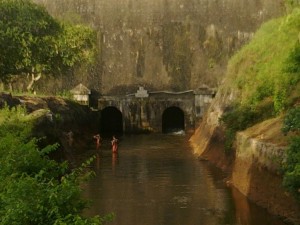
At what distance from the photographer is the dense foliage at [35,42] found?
36.6 m

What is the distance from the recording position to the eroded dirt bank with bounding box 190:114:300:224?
17188 millimetres

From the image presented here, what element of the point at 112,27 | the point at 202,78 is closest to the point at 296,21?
the point at 202,78

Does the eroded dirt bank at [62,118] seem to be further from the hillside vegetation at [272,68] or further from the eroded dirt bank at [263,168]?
the hillside vegetation at [272,68]

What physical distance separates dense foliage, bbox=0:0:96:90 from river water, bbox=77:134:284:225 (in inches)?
382

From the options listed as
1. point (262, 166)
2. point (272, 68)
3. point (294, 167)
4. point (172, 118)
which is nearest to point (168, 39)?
point (172, 118)

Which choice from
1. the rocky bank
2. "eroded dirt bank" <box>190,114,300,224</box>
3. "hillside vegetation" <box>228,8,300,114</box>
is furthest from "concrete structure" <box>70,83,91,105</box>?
"eroded dirt bank" <box>190,114,300,224</box>

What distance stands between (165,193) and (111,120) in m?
32.2

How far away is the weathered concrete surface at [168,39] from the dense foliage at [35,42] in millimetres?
5208

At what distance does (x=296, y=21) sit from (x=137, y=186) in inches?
460

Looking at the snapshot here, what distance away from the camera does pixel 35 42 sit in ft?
128

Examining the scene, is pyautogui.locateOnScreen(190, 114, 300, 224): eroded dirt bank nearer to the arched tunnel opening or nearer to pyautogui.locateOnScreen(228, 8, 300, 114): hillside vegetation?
pyautogui.locateOnScreen(228, 8, 300, 114): hillside vegetation

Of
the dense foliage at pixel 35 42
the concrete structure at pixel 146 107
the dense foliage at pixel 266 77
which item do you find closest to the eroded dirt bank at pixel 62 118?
the concrete structure at pixel 146 107

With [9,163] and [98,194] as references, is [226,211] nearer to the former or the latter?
[98,194]

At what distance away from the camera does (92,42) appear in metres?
47.5
